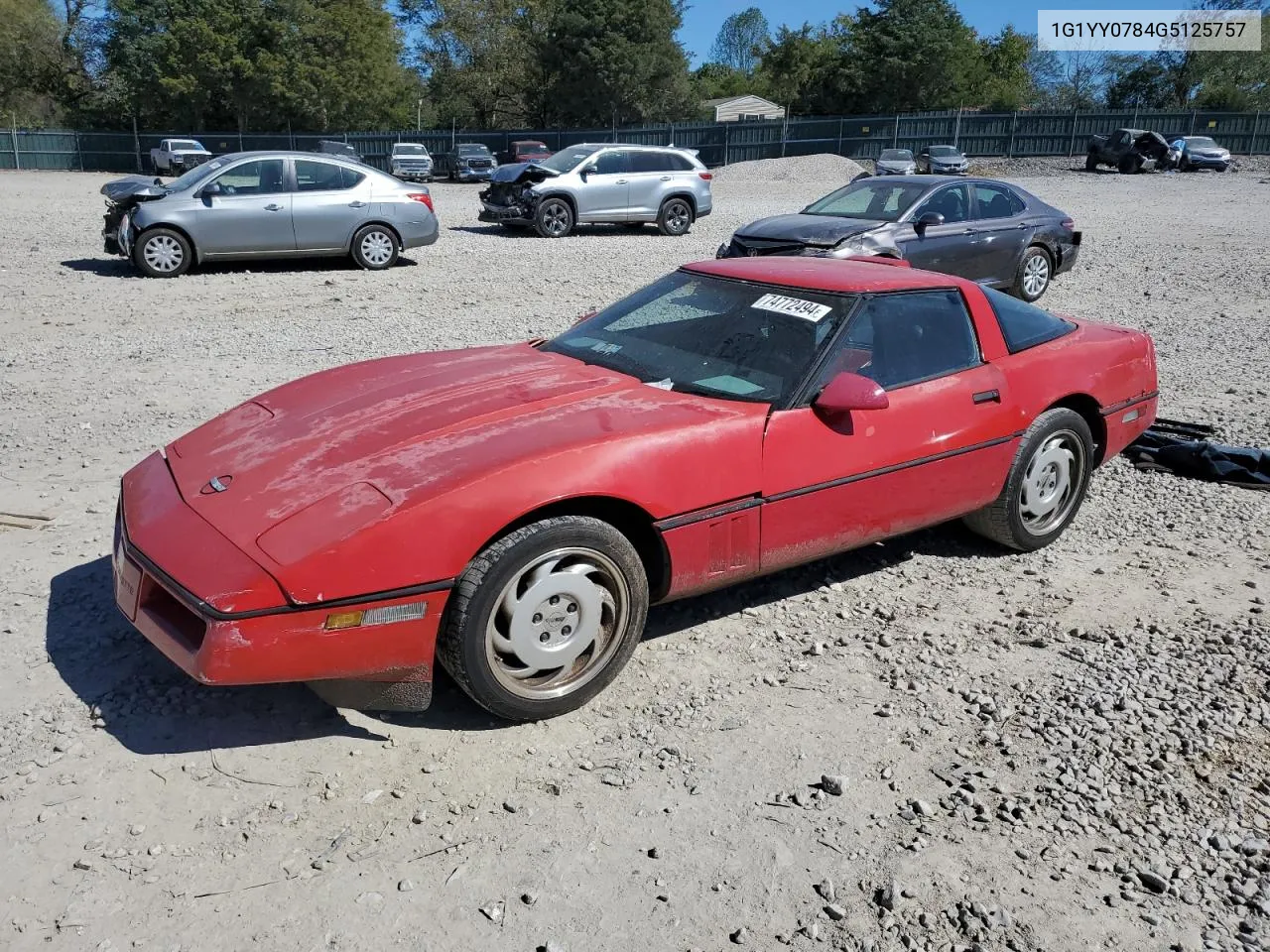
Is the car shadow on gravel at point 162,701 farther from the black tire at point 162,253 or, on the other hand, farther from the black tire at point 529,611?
the black tire at point 162,253

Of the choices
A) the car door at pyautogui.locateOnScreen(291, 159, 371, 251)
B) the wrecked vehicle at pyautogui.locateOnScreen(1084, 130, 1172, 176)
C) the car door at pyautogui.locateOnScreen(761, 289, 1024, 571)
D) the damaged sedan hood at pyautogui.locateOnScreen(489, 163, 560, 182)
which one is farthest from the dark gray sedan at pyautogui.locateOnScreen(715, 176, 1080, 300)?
the wrecked vehicle at pyautogui.locateOnScreen(1084, 130, 1172, 176)

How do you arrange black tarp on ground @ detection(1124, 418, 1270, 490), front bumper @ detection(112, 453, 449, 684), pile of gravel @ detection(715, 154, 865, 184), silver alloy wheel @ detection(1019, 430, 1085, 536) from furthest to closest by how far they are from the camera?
pile of gravel @ detection(715, 154, 865, 184) < black tarp on ground @ detection(1124, 418, 1270, 490) < silver alloy wheel @ detection(1019, 430, 1085, 536) < front bumper @ detection(112, 453, 449, 684)

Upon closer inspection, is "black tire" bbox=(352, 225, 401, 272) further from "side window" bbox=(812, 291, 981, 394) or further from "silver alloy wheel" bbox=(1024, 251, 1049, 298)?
"side window" bbox=(812, 291, 981, 394)

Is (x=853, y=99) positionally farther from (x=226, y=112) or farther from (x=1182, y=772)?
(x=1182, y=772)

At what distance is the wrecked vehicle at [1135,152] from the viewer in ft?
121

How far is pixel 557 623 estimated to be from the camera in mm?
3432

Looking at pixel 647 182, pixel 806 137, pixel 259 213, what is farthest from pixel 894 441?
pixel 806 137

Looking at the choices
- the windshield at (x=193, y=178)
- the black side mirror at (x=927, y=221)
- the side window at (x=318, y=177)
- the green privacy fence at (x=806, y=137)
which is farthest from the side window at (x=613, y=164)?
the green privacy fence at (x=806, y=137)

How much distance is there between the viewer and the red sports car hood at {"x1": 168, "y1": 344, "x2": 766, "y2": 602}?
3191 millimetres

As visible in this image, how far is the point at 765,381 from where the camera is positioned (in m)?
4.08

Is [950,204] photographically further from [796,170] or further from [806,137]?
[806,137]

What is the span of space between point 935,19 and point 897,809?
59.7 m

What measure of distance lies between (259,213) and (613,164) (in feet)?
23.4

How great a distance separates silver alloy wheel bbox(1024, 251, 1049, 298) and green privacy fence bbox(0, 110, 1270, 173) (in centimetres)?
3273
